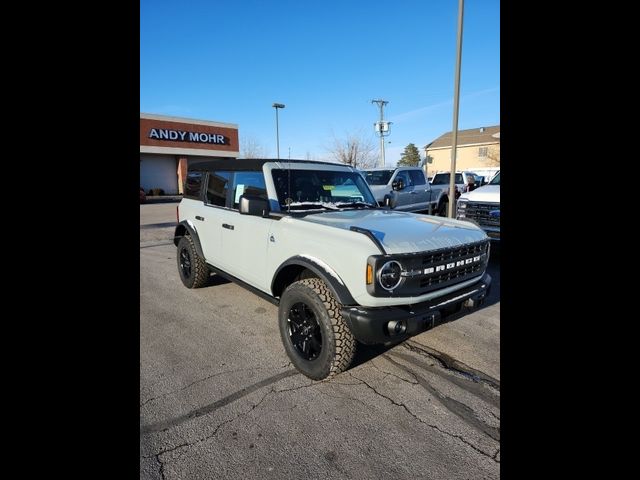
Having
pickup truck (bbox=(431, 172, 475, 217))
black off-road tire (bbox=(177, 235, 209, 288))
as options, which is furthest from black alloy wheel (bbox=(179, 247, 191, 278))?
pickup truck (bbox=(431, 172, 475, 217))

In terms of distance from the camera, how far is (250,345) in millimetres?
3643

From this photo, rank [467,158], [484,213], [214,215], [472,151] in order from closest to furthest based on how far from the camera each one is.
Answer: [214,215], [484,213], [472,151], [467,158]

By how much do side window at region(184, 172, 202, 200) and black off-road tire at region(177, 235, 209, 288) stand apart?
2.13ft

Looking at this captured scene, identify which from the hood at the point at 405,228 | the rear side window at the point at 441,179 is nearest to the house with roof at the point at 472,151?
the rear side window at the point at 441,179

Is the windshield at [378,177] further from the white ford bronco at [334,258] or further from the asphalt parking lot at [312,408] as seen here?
the asphalt parking lot at [312,408]

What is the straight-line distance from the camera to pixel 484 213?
7.12 m

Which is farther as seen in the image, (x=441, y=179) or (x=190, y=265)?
(x=441, y=179)

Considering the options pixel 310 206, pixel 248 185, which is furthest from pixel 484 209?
pixel 248 185

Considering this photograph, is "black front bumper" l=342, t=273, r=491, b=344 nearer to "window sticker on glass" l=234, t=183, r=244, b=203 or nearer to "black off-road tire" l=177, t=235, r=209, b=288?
"window sticker on glass" l=234, t=183, r=244, b=203

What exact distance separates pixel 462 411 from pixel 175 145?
33.2 m

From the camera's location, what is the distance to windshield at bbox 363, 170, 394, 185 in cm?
1182

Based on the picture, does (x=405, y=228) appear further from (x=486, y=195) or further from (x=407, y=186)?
(x=407, y=186)
